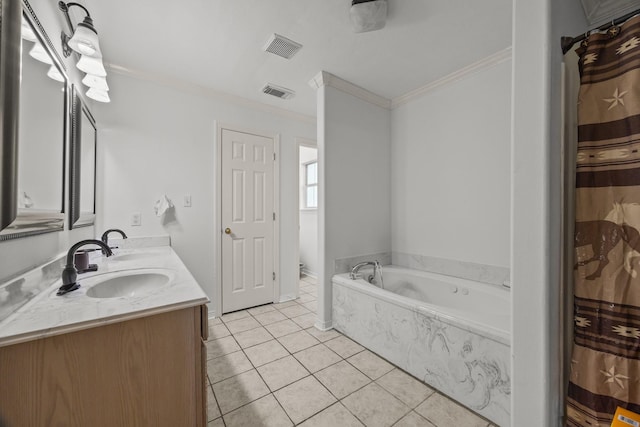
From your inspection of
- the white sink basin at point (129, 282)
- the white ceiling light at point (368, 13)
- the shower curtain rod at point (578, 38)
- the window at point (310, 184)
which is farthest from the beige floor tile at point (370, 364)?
the window at point (310, 184)

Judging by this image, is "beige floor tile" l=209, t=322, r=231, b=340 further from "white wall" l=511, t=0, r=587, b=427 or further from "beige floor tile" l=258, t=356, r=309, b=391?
"white wall" l=511, t=0, r=587, b=427

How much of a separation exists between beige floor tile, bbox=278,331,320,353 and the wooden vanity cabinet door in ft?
3.98

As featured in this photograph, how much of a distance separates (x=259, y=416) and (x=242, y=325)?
1188mm

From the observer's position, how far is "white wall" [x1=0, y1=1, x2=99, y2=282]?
80 cm

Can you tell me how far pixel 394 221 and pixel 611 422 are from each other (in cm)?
222

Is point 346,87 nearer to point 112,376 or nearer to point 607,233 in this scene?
point 607,233

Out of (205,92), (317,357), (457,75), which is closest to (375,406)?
(317,357)

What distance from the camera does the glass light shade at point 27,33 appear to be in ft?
2.73

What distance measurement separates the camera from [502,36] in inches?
72.6

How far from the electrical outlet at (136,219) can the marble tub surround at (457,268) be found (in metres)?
2.70

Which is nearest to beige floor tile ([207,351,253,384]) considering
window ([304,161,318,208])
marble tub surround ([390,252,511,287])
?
marble tub surround ([390,252,511,287])

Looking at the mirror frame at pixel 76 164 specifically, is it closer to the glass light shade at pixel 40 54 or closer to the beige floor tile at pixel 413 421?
the glass light shade at pixel 40 54

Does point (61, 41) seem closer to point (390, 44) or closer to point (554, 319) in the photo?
point (390, 44)

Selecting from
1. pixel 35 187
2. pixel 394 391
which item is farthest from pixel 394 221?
pixel 35 187
